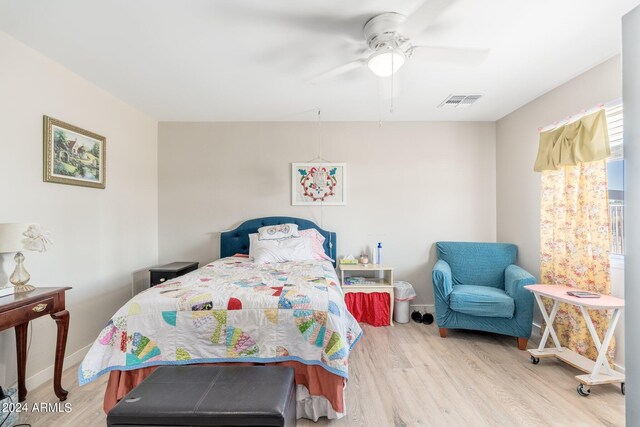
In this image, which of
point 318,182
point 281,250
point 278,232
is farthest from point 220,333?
point 318,182

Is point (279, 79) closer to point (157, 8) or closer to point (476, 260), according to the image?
point (157, 8)

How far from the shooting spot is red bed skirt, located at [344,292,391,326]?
3348 mm

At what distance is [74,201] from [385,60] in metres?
2.75

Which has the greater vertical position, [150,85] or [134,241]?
[150,85]

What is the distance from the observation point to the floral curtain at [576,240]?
2264 millimetres

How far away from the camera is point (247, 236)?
3717mm

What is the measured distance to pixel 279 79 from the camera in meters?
2.65

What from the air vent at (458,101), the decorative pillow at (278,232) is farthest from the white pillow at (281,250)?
the air vent at (458,101)

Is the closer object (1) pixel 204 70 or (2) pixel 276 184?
(1) pixel 204 70

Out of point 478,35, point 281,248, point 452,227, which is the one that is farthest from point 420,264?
point 478,35

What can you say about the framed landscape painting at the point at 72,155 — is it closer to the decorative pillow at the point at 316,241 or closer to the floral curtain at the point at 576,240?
the decorative pillow at the point at 316,241

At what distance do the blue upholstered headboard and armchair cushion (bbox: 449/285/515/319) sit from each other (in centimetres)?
147

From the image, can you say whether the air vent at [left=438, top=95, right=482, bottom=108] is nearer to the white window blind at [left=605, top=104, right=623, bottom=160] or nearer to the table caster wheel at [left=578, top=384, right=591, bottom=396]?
the white window blind at [left=605, top=104, right=623, bottom=160]

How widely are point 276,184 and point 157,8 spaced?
228cm
